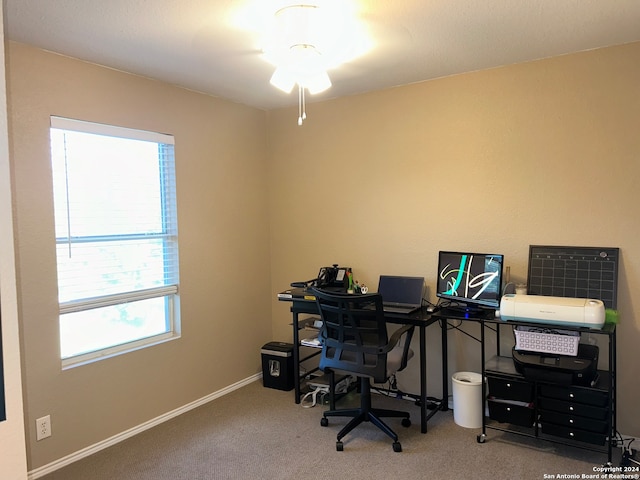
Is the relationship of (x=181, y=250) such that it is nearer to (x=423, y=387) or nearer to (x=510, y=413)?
(x=423, y=387)

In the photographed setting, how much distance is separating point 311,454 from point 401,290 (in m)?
1.32

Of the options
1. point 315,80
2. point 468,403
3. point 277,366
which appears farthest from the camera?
point 277,366

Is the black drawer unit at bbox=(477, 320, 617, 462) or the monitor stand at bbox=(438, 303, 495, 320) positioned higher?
the monitor stand at bbox=(438, 303, 495, 320)

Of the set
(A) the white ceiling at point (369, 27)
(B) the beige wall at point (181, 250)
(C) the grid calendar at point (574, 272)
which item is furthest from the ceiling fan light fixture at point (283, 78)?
Answer: (C) the grid calendar at point (574, 272)

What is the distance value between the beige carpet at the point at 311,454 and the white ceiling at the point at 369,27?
240 centimetres

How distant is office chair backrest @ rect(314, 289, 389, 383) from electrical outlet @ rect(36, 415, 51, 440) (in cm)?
164

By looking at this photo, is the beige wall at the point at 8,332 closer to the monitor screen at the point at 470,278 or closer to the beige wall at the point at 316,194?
the beige wall at the point at 316,194

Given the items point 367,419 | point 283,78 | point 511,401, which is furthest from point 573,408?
point 283,78

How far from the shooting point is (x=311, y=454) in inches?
117

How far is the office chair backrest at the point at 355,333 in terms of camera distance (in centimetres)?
291

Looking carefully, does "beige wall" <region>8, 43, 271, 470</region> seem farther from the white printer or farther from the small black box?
the white printer

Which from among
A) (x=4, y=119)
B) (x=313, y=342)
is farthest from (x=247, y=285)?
(x=4, y=119)

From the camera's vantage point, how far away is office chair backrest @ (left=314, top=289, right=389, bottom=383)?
115 inches

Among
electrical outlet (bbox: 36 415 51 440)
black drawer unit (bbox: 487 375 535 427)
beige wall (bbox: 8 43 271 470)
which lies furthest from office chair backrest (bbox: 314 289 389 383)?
electrical outlet (bbox: 36 415 51 440)
